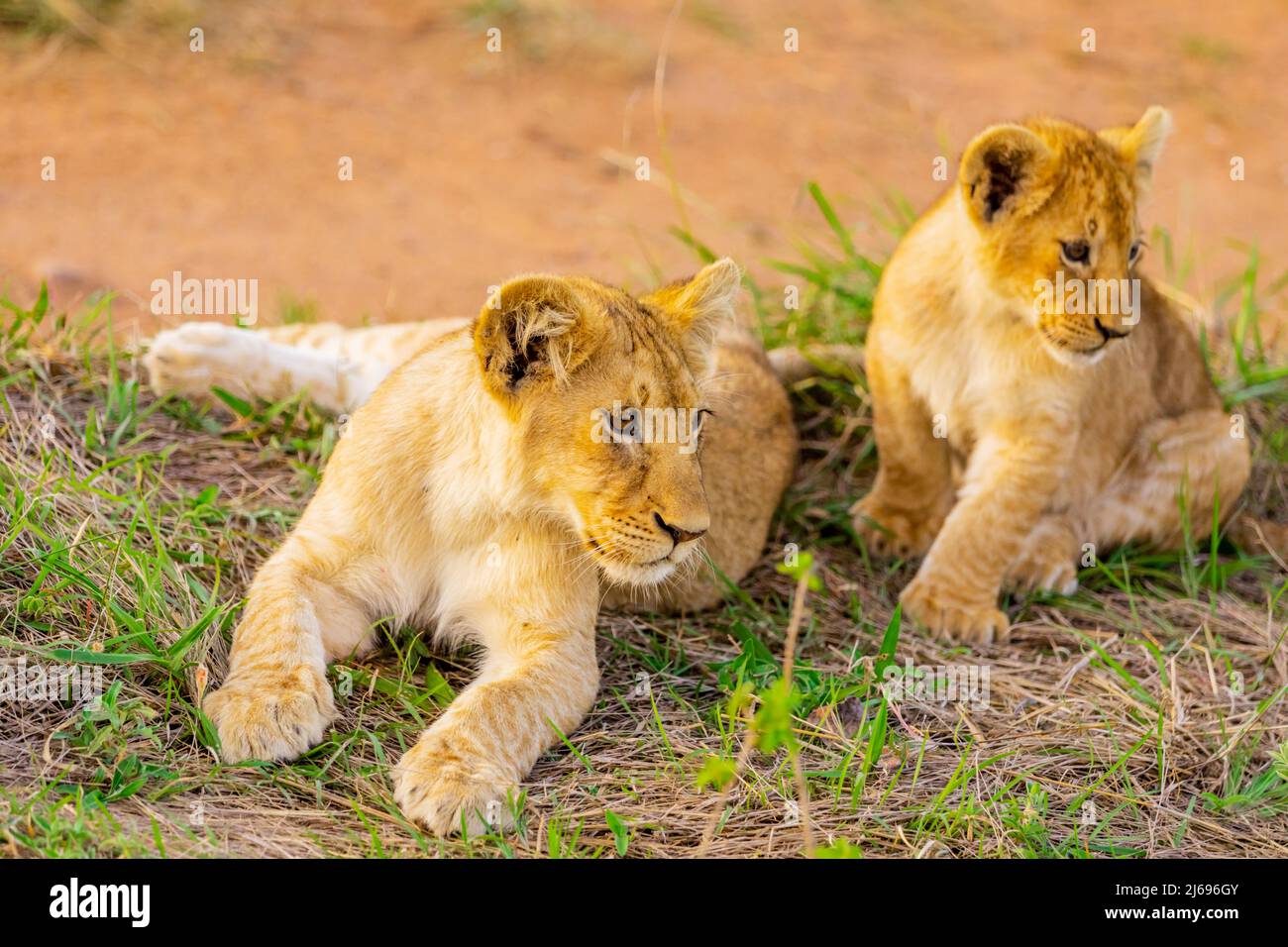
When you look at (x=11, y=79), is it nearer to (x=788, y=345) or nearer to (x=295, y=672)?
(x=788, y=345)

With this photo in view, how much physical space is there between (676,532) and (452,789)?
34.2 inches

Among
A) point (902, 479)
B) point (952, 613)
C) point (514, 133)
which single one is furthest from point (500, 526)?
point (514, 133)

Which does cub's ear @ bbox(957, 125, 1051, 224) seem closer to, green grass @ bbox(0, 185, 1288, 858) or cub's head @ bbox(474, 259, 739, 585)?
green grass @ bbox(0, 185, 1288, 858)

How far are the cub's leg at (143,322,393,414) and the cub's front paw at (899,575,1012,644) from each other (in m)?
2.18

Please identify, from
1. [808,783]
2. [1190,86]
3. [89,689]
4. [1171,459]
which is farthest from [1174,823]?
[1190,86]

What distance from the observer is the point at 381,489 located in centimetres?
429

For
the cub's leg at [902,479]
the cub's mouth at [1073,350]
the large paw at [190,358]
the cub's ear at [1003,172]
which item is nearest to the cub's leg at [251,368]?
the large paw at [190,358]

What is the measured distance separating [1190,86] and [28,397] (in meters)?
9.85

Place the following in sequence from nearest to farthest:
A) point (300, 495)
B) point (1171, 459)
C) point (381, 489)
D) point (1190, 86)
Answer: point (381, 489) < point (300, 495) < point (1171, 459) < point (1190, 86)

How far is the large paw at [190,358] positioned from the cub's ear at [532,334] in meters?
2.00

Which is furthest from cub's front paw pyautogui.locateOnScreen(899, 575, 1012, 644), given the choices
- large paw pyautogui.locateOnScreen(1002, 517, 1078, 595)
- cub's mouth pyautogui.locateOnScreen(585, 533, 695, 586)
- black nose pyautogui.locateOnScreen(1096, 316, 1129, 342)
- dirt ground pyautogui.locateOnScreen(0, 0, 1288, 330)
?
dirt ground pyautogui.locateOnScreen(0, 0, 1288, 330)

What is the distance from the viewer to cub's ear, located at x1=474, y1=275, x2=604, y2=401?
3.74 m

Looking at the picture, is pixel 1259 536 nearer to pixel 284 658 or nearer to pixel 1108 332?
pixel 1108 332
